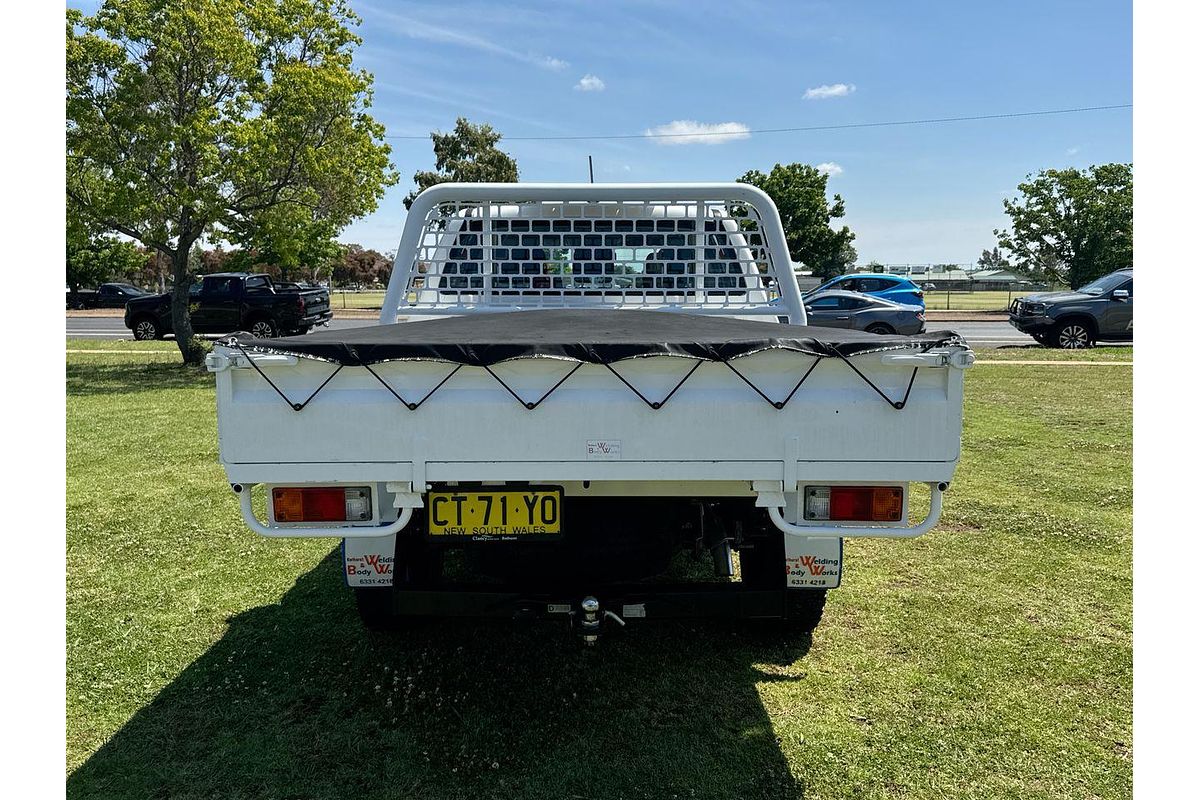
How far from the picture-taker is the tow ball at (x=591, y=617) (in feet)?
8.89

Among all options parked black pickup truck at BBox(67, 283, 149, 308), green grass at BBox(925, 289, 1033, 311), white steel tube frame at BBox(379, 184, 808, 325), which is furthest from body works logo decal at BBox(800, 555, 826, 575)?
parked black pickup truck at BBox(67, 283, 149, 308)

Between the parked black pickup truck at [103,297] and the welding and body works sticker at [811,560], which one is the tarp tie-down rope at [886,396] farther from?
the parked black pickup truck at [103,297]

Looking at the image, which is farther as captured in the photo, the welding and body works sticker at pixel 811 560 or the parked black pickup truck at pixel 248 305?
the parked black pickup truck at pixel 248 305

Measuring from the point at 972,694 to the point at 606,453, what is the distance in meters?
1.96

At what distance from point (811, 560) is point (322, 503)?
5.92 feet

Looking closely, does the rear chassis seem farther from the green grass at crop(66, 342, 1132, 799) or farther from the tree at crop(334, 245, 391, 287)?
the tree at crop(334, 245, 391, 287)

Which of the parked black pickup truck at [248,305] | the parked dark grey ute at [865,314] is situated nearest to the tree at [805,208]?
the parked dark grey ute at [865,314]


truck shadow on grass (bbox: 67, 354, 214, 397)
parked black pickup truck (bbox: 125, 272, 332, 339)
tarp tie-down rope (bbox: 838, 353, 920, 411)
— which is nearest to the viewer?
tarp tie-down rope (bbox: 838, 353, 920, 411)

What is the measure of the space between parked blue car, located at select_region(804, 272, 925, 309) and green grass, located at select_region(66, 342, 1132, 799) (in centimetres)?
1620

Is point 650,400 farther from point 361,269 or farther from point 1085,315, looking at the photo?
point 361,269

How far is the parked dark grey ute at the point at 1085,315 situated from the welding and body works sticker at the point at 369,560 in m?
16.8

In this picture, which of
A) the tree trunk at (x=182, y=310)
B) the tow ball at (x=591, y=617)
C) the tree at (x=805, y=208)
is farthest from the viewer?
the tree at (x=805, y=208)

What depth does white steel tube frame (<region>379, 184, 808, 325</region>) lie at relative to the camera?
4.24m

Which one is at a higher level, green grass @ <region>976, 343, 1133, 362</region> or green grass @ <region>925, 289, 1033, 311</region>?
green grass @ <region>925, 289, 1033, 311</region>
